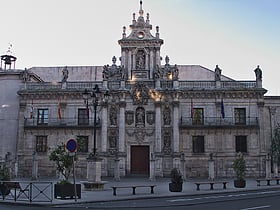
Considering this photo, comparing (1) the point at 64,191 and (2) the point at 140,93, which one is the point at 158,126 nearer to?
(2) the point at 140,93

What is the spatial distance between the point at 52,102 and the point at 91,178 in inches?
758

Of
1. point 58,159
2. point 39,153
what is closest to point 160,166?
point 39,153

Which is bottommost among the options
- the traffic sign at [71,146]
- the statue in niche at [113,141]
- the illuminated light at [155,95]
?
the traffic sign at [71,146]

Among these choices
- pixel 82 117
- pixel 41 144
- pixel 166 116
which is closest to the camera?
pixel 166 116

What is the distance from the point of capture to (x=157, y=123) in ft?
120

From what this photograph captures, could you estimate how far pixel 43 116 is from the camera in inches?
1521

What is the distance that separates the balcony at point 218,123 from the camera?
36353 mm

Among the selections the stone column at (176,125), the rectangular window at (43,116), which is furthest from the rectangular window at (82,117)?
the stone column at (176,125)

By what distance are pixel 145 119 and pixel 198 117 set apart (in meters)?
5.70

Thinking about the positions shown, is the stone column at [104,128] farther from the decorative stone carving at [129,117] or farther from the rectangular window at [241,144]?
the rectangular window at [241,144]

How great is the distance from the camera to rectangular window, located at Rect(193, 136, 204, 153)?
36.6 m

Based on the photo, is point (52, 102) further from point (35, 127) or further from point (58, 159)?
point (58, 159)

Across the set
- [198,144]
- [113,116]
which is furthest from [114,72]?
[198,144]

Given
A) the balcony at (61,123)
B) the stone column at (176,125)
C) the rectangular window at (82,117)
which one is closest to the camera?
the stone column at (176,125)
